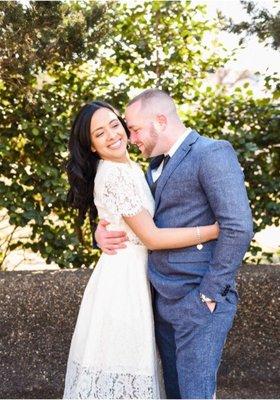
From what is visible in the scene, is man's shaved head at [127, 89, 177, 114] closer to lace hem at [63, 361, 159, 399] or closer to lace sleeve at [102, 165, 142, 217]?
lace sleeve at [102, 165, 142, 217]

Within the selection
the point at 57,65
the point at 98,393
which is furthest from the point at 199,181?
the point at 57,65

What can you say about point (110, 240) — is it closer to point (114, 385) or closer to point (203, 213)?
point (203, 213)

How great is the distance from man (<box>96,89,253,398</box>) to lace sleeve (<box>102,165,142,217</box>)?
86 millimetres

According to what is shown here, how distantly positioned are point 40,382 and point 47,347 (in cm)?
21

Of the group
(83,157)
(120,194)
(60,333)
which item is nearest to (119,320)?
(120,194)

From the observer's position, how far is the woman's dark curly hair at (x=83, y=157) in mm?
2875

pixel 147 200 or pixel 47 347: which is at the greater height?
pixel 147 200

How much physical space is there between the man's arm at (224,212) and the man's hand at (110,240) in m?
0.45

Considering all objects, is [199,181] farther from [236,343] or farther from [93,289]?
[236,343]

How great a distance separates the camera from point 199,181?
256 cm

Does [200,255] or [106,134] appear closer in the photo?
[200,255]

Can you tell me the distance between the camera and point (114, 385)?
113 inches

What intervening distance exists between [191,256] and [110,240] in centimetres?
39

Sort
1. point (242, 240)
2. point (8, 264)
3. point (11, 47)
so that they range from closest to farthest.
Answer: point (242, 240), point (11, 47), point (8, 264)
